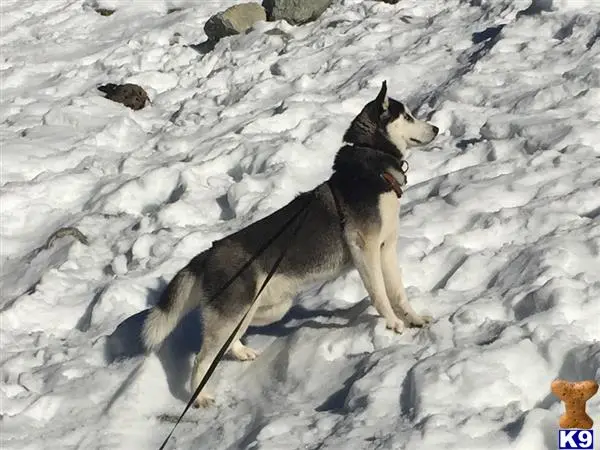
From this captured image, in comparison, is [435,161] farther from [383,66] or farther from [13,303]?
[13,303]

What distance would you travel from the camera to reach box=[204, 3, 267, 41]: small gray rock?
14.4m

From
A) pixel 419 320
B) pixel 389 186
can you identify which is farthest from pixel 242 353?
pixel 389 186

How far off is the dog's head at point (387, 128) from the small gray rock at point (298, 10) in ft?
28.4

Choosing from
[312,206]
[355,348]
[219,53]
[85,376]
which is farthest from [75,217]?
[219,53]

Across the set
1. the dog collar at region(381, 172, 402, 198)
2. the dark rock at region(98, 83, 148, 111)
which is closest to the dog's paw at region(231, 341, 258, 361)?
the dog collar at region(381, 172, 402, 198)

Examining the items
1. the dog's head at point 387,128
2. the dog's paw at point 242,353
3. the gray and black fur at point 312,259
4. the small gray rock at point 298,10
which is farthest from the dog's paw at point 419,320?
the small gray rock at point 298,10

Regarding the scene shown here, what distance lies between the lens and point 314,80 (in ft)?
39.3

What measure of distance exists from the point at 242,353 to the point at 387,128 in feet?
7.07

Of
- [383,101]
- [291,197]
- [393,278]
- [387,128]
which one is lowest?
[291,197]

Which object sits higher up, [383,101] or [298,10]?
[383,101]

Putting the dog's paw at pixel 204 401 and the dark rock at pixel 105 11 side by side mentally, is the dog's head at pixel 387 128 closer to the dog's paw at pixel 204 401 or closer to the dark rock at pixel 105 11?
the dog's paw at pixel 204 401

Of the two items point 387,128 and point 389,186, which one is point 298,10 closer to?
point 387,128

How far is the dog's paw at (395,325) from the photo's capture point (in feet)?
18.0

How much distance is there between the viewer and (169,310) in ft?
18.5
